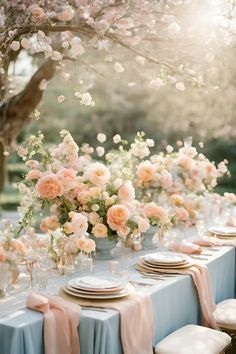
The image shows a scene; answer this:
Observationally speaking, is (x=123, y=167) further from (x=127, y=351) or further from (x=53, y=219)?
(x=127, y=351)

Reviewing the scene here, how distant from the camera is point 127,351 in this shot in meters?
2.81

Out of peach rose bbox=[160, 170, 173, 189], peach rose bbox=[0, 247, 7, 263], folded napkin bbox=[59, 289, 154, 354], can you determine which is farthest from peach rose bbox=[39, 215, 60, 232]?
peach rose bbox=[160, 170, 173, 189]

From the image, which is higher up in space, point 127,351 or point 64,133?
point 64,133

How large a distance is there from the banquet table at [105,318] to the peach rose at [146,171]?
0.57 metres

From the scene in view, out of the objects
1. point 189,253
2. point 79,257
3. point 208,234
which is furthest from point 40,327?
point 208,234

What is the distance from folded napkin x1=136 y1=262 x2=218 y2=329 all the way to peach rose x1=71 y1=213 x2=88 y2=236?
465 millimetres

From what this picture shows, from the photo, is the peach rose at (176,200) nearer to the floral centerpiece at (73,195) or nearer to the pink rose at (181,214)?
the pink rose at (181,214)

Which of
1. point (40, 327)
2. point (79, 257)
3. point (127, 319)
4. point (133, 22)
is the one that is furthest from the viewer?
point (133, 22)

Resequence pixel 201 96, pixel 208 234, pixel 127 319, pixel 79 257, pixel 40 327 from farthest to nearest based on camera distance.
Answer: pixel 201 96
pixel 208 234
pixel 79 257
pixel 127 319
pixel 40 327

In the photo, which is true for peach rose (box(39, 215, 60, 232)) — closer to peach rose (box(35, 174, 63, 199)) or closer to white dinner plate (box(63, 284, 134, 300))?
peach rose (box(35, 174, 63, 199))

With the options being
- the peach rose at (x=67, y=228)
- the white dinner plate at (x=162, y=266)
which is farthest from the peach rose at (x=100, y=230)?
the white dinner plate at (x=162, y=266)

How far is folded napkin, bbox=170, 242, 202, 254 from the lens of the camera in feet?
12.8

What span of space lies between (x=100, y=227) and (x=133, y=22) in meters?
1.31

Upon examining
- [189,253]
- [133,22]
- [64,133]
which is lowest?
[189,253]
